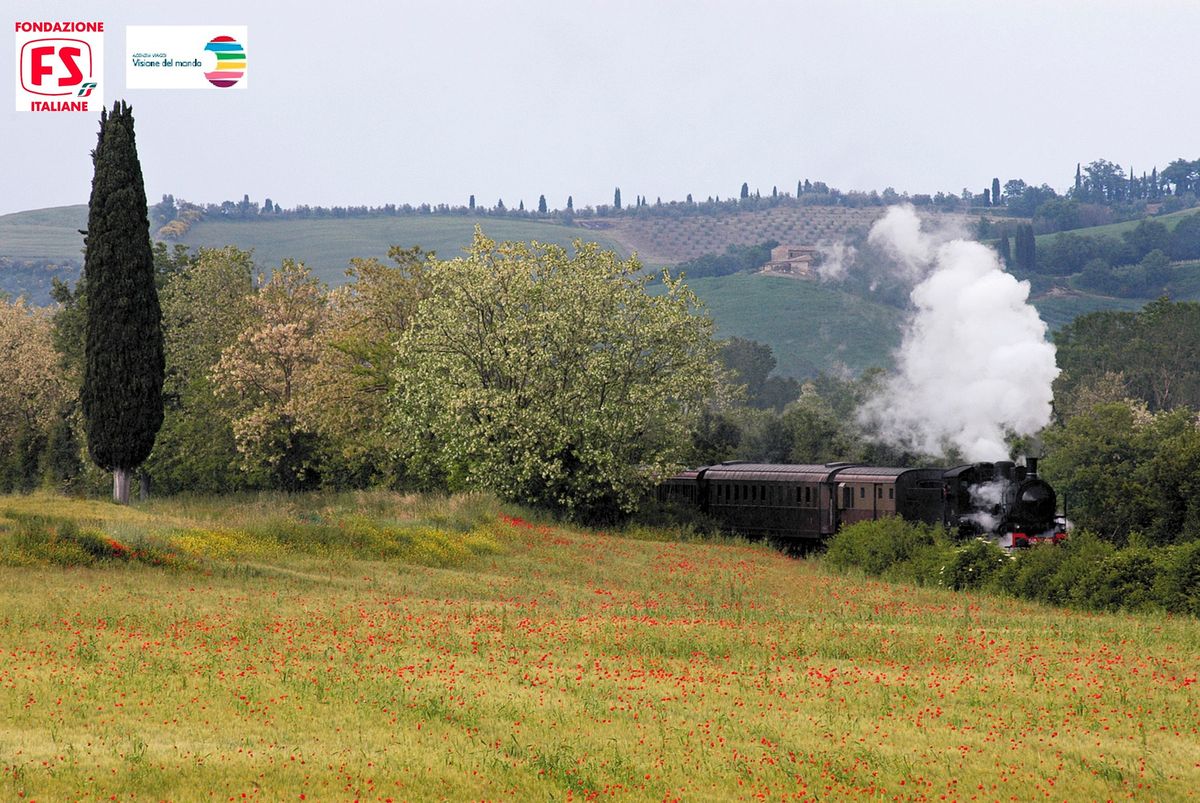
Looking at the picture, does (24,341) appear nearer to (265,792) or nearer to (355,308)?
(355,308)

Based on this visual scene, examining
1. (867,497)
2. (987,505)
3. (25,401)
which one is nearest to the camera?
(987,505)

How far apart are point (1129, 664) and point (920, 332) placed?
40987 millimetres

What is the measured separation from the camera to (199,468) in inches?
2717

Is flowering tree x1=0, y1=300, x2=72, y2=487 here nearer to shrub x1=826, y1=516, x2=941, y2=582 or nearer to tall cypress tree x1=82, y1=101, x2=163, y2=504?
tall cypress tree x1=82, y1=101, x2=163, y2=504

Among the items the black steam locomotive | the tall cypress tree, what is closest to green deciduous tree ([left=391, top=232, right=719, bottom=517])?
the black steam locomotive

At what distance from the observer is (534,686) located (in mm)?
20578

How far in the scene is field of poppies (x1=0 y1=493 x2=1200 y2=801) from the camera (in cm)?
1595

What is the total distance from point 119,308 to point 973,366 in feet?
111

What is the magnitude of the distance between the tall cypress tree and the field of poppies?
1462 cm

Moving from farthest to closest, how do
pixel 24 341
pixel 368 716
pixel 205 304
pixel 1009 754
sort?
1. pixel 24 341
2. pixel 205 304
3. pixel 368 716
4. pixel 1009 754

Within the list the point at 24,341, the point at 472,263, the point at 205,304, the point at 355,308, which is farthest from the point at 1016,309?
the point at 24,341

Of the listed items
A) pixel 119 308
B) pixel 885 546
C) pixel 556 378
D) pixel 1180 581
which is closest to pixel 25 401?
pixel 119 308

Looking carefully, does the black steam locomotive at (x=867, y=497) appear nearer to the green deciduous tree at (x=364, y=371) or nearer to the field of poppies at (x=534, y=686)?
the field of poppies at (x=534, y=686)

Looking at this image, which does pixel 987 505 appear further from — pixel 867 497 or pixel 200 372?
pixel 200 372
